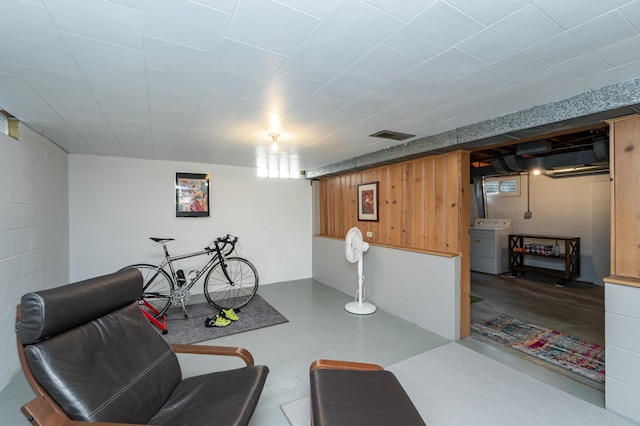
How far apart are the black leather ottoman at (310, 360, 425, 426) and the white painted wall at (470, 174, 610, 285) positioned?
580cm

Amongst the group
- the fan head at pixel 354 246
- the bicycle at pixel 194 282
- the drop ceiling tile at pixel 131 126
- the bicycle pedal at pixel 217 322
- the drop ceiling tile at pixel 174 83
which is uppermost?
the drop ceiling tile at pixel 131 126

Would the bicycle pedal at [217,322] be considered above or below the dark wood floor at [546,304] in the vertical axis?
above

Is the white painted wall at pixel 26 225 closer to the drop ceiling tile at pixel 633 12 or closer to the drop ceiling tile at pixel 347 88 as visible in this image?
the drop ceiling tile at pixel 347 88

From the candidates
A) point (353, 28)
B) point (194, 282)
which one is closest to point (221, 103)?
point (353, 28)

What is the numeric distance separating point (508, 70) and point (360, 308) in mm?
3161

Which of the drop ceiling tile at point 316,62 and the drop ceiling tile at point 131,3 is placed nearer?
the drop ceiling tile at point 131,3

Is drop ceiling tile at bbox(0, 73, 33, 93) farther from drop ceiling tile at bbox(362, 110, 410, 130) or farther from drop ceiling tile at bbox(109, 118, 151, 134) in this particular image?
drop ceiling tile at bbox(362, 110, 410, 130)

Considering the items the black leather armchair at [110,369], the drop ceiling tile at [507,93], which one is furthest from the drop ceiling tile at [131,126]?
the drop ceiling tile at [507,93]

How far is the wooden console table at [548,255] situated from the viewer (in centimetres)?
528

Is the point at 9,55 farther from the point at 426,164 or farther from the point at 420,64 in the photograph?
the point at 426,164

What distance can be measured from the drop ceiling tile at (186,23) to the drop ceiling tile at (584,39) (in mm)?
1586

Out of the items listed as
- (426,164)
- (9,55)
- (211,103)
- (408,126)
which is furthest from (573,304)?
(9,55)

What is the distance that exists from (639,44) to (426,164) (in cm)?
216

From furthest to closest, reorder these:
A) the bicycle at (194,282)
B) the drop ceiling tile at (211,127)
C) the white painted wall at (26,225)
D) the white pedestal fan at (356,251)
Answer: the white pedestal fan at (356,251) → the bicycle at (194,282) → the drop ceiling tile at (211,127) → the white painted wall at (26,225)
